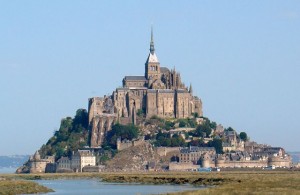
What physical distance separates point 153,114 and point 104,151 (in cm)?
1262

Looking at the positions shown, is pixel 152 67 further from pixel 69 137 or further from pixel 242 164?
pixel 242 164

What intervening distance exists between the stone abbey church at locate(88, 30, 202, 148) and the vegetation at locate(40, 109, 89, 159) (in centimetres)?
331

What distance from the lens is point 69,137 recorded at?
594 feet

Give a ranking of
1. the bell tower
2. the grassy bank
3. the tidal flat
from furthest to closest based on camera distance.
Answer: the bell tower
the grassy bank
the tidal flat

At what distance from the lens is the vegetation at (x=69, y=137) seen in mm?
177875

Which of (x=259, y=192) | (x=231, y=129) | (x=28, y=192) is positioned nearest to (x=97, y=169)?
(x=231, y=129)

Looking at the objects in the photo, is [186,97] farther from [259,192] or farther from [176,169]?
[259,192]

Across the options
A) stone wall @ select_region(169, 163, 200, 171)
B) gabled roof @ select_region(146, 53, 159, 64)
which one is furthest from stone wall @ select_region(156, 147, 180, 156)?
gabled roof @ select_region(146, 53, 159, 64)

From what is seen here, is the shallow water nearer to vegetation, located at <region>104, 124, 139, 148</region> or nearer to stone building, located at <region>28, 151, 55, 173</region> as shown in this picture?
vegetation, located at <region>104, 124, 139, 148</region>

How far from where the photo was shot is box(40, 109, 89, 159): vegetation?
178 m

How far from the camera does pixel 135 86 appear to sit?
184m

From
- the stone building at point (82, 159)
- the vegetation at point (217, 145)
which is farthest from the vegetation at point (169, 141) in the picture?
the stone building at point (82, 159)

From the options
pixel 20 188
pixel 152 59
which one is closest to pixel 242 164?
pixel 152 59

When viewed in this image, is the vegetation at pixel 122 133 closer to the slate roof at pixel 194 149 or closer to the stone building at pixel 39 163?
the slate roof at pixel 194 149
